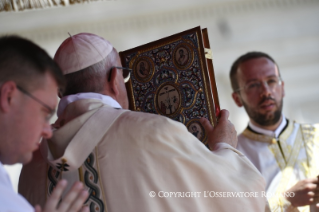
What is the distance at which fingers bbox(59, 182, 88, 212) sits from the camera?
1509mm

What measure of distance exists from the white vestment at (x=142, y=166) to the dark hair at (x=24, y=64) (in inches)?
17.1

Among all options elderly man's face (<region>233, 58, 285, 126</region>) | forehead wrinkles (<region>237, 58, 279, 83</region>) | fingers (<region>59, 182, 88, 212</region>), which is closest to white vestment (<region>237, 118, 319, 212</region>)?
elderly man's face (<region>233, 58, 285, 126</region>)

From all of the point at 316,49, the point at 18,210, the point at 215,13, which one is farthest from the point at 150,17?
the point at 18,210

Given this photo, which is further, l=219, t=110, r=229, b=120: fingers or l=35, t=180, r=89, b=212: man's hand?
l=219, t=110, r=229, b=120: fingers

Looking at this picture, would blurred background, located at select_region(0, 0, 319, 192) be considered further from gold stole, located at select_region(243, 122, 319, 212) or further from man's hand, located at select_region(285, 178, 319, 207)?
man's hand, located at select_region(285, 178, 319, 207)

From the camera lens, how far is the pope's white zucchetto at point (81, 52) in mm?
2434

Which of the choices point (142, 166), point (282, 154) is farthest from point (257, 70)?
point (142, 166)

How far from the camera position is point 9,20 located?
644cm

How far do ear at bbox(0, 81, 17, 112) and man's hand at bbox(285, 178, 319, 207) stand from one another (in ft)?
9.14

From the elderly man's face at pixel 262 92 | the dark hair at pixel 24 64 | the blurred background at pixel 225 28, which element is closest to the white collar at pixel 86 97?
the dark hair at pixel 24 64

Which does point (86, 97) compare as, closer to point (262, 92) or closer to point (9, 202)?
point (9, 202)

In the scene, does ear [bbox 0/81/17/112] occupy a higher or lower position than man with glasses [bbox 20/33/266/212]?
higher

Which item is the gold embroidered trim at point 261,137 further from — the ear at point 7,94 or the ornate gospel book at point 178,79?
the ear at point 7,94

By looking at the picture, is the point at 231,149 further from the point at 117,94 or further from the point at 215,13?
the point at 215,13
